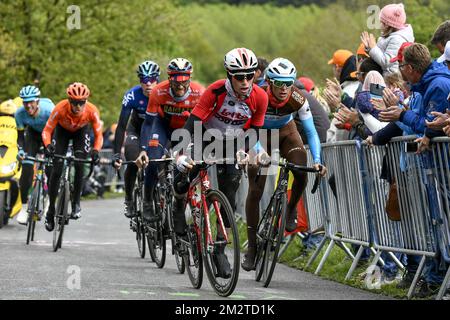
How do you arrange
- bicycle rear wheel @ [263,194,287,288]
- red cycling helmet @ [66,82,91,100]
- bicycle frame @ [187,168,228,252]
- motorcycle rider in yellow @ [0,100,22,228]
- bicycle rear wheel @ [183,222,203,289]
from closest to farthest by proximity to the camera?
bicycle frame @ [187,168,228,252] < bicycle rear wheel @ [183,222,203,289] < bicycle rear wheel @ [263,194,287,288] < red cycling helmet @ [66,82,91,100] < motorcycle rider in yellow @ [0,100,22,228]

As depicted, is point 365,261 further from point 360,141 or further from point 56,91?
point 56,91

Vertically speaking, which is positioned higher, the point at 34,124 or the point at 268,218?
the point at 34,124

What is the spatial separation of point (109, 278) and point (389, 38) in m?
3.94

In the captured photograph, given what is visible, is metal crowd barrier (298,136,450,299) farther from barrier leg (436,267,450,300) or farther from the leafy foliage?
the leafy foliage

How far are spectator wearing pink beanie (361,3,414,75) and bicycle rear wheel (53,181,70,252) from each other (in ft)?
15.1

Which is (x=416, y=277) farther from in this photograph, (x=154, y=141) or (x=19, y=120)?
(x=19, y=120)

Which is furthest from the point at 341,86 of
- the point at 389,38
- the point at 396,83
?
the point at 396,83

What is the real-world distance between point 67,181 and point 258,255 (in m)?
4.67

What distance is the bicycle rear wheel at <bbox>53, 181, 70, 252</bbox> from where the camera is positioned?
49.4ft

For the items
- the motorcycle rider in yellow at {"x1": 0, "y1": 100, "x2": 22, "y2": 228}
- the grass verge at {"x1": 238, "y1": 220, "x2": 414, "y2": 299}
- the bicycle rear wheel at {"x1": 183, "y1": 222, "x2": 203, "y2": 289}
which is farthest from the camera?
the motorcycle rider in yellow at {"x1": 0, "y1": 100, "x2": 22, "y2": 228}

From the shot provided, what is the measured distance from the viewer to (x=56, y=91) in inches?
1602

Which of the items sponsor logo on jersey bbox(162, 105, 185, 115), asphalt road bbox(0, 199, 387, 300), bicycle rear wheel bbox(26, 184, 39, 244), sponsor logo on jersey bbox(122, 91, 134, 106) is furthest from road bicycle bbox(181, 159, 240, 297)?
bicycle rear wheel bbox(26, 184, 39, 244)

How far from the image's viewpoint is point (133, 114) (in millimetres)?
15281
